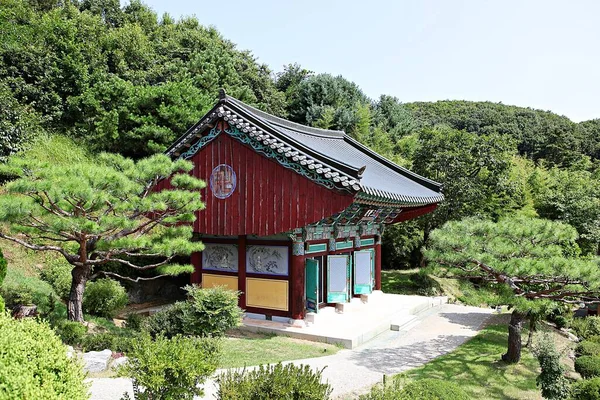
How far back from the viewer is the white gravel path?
7374mm

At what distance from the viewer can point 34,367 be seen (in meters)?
4.01

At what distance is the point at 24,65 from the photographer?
20578mm

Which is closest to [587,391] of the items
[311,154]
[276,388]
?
[276,388]

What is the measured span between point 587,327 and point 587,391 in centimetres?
698

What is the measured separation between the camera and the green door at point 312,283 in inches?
484

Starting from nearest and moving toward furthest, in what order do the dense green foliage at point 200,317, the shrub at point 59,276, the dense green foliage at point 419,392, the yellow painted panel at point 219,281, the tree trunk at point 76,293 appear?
the dense green foliage at point 419,392
the tree trunk at point 76,293
the dense green foliage at point 200,317
the shrub at point 59,276
the yellow painted panel at point 219,281

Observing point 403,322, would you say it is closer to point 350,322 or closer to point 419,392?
point 350,322

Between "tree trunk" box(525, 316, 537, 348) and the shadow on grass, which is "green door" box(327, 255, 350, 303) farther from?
"tree trunk" box(525, 316, 537, 348)

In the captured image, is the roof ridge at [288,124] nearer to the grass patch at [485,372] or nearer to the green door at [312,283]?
the green door at [312,283]

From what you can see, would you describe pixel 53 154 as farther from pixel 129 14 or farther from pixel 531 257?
A: pixel 129 14

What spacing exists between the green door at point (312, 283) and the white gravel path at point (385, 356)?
1863mm

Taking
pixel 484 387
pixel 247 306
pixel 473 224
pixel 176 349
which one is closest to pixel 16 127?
pixel 247 306

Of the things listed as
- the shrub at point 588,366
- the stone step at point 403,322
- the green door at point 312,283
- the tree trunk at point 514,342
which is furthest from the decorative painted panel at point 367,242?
the shrub at point 588,366

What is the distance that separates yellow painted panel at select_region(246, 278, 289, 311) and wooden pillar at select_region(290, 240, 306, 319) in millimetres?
322
